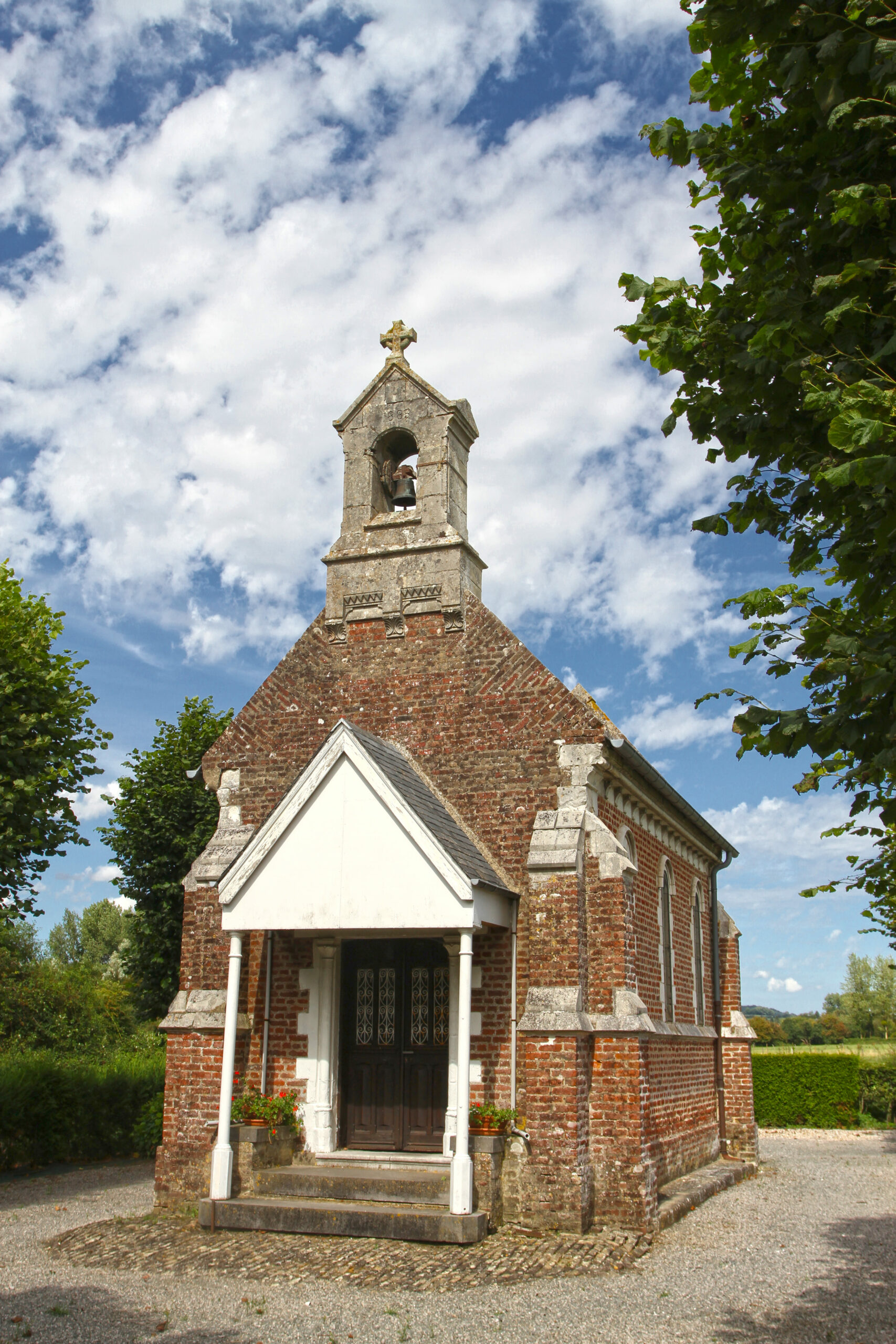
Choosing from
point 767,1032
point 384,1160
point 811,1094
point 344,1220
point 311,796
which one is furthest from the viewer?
point 767,1032

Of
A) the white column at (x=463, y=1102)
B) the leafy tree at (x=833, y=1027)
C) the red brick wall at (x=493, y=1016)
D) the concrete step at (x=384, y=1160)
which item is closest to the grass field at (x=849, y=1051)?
the concrete step at (x=384, y=1160)

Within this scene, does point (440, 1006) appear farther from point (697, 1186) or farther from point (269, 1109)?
point (697, 1186)

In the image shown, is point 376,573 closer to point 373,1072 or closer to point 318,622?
point 318,622

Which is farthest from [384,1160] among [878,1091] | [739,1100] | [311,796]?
[878,1091]

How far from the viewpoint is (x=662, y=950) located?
15.4 metres

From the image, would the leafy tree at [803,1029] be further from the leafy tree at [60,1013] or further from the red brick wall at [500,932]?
the red brick wall at [500,932]

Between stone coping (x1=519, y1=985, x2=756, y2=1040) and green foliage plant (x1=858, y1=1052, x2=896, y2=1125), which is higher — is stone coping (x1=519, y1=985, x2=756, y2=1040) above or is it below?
above

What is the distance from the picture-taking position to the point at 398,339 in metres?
→ 14.7

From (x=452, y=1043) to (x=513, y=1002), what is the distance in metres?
0.92

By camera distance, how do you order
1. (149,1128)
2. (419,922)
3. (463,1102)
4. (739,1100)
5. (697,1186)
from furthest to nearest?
(739,1100) → (149,1128) → (697,1186) → (419,922) → (463,1102)

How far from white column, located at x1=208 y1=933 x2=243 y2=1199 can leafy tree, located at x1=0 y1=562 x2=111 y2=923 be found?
410cm

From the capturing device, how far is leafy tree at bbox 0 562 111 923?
14.1 metres

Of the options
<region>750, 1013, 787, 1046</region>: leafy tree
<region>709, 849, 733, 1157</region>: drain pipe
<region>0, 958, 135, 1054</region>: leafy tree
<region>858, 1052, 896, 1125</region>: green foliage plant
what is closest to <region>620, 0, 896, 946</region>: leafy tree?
<region>709, 849, 733, 1157</region>: drain pipe

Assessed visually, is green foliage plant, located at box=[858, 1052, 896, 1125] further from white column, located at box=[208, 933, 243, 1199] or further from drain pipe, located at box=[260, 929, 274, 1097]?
white column, located at box=[208, 933, 243, 1199]
